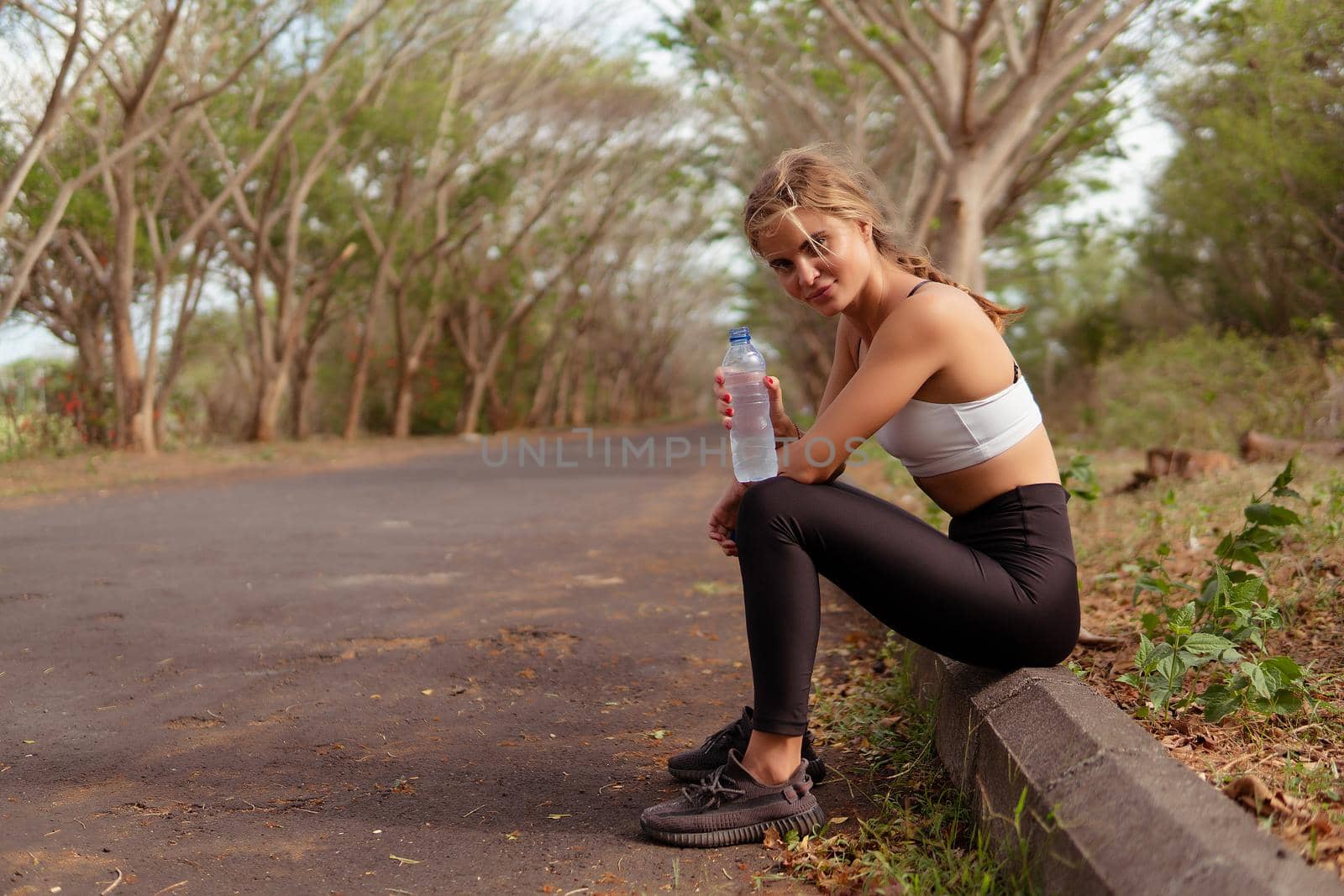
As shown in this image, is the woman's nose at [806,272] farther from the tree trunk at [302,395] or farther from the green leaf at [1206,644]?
the tree trunk at [302,395]

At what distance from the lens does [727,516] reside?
10.8 ft

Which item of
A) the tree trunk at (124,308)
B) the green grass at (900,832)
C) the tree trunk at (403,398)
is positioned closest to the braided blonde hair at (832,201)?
the green grass at (900,832)

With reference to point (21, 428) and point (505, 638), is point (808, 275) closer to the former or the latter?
point (505, 638)

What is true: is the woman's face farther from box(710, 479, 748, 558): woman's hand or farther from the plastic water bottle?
box(710, 479, 748, 558): woman's hand

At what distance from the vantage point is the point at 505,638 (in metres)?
5.10

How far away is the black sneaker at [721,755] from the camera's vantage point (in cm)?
314

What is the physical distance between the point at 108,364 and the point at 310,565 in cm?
1378

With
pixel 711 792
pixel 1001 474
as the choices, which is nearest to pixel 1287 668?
pixel 1001 474

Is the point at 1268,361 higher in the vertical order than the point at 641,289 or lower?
lower

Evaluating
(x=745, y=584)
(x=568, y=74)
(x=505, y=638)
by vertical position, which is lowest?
(x=505, y=638)

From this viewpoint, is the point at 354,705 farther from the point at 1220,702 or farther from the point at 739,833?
the point at 1220,702

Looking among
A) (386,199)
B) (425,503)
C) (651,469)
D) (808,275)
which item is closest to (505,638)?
(808,275)

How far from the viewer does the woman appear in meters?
2.81

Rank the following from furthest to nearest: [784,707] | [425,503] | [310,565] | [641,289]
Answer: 1. [641,289]
2. [425,503]
3. [310,565]
4. [784,707]
